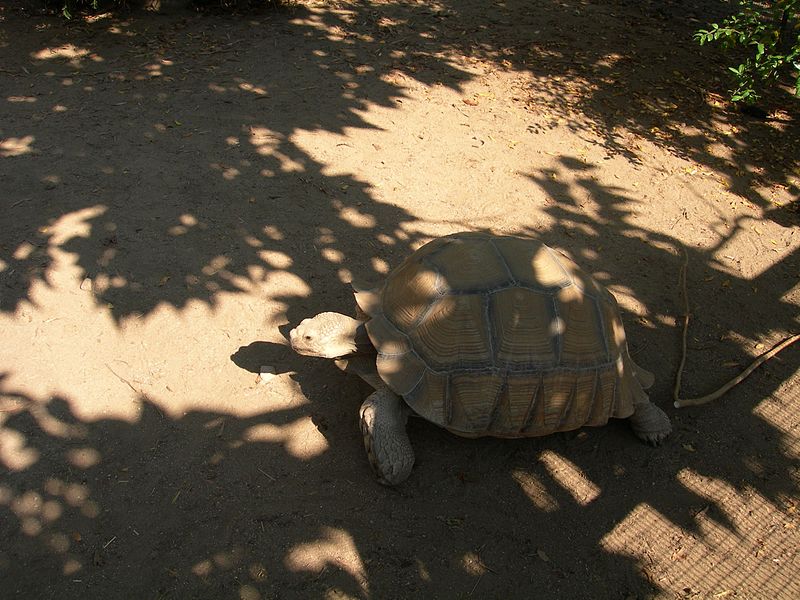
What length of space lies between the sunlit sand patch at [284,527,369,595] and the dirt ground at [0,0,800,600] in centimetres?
1

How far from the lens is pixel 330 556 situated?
288 centimetres

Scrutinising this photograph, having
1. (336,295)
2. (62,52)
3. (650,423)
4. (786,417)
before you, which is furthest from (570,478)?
(62,52)

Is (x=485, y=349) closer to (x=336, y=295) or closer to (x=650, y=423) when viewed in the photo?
(x=650, y=423)

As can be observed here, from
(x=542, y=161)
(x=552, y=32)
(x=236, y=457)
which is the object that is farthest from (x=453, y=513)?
(x=552, y=32)

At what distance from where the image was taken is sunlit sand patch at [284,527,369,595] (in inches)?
111

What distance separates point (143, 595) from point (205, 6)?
7869mm

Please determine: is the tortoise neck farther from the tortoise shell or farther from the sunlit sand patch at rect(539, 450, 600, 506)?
the sunlit sand patch at rect(539, 450, 600, 506)

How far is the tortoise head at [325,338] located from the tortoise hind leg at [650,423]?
1674 millimetres

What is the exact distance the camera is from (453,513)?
310 cm

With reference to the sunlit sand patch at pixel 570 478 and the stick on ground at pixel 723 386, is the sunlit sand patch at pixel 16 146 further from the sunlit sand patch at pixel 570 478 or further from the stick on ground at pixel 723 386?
the stick on ground at pixel 723 386

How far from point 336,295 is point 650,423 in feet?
7.19

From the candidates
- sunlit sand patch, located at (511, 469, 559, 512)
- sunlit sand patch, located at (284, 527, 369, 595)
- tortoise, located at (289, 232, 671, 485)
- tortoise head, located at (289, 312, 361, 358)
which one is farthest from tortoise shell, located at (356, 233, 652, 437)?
sunlit sand patch, located at (284, 527, 369, 595)

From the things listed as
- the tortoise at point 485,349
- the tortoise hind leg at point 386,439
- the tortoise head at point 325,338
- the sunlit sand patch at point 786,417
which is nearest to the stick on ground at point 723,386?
the sunlit sand patch at point 786,417

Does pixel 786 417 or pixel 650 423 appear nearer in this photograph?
pixel 650 423
